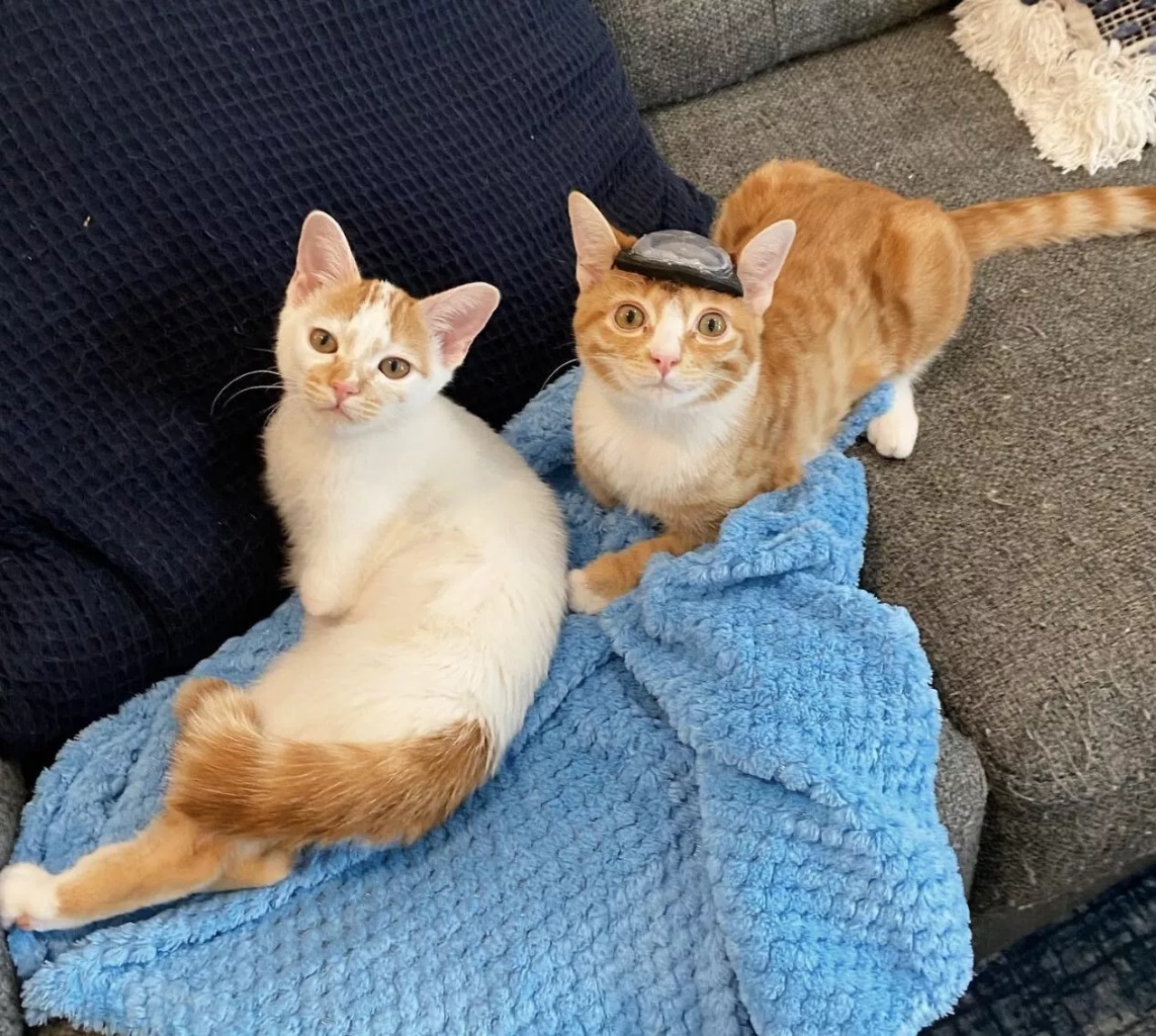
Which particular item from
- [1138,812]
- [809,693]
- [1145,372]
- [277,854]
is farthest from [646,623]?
[1145,372]

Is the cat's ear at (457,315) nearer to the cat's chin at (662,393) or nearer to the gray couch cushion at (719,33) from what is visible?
the cat's chin at (662,393)

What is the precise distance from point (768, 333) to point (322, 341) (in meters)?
0.52

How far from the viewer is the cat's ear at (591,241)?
3.49ft

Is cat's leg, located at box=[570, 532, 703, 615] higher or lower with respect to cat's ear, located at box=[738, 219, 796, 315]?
lower

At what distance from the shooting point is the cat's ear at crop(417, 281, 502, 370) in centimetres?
106

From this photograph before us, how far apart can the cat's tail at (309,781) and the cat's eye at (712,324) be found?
0.46 metres

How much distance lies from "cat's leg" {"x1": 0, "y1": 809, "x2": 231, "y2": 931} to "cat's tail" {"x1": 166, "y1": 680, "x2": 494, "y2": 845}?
0.03m

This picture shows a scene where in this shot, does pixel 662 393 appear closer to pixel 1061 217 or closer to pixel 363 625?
pixel 363 625

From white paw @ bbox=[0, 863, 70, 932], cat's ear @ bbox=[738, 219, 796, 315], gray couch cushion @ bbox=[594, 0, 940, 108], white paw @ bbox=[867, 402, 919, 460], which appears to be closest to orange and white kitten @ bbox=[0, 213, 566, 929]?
white paw @ bbox=[0, 863, 70, 932]

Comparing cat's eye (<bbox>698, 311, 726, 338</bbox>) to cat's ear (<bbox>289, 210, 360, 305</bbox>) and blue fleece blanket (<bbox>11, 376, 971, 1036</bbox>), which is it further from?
cat's ear (<bbox>289, 210, 360, 305</bbox>)

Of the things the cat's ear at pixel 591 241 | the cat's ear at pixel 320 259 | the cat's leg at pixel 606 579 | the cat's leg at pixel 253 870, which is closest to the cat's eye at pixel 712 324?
the cat's ear at pixel 591 241

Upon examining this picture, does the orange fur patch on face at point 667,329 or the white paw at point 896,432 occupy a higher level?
the orange fur patch on face at point 667,329

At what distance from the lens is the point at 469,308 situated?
1.08m

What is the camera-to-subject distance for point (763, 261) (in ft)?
3.57
